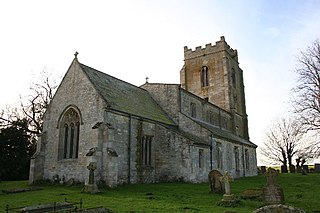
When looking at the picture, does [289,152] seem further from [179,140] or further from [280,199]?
[280,199]

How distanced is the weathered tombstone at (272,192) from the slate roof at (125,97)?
12.1 metres

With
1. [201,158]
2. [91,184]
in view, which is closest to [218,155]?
[201,158]

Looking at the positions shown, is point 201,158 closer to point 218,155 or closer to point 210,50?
point 218,155

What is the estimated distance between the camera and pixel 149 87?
3186cm

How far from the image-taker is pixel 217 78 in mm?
42375

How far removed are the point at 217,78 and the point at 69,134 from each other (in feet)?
83.2

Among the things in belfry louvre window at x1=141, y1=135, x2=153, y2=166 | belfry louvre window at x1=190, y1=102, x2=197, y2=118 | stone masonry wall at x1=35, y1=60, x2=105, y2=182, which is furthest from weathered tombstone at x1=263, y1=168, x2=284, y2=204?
belfry louvre window at x1=190, y1=102, x2=197, y2=118

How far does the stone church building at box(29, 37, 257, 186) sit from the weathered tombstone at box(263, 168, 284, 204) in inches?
394

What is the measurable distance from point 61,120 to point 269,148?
48210 mm

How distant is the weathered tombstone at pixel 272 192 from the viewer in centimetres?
1281

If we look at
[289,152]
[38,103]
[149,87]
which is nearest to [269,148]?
[289,152]

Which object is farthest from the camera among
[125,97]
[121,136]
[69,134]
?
[125,97]

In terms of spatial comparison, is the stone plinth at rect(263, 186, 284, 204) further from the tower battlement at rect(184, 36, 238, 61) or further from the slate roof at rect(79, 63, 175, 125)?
the tower battlement at rect(184, 36, 238, 61)

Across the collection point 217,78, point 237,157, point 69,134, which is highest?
point 217,78
